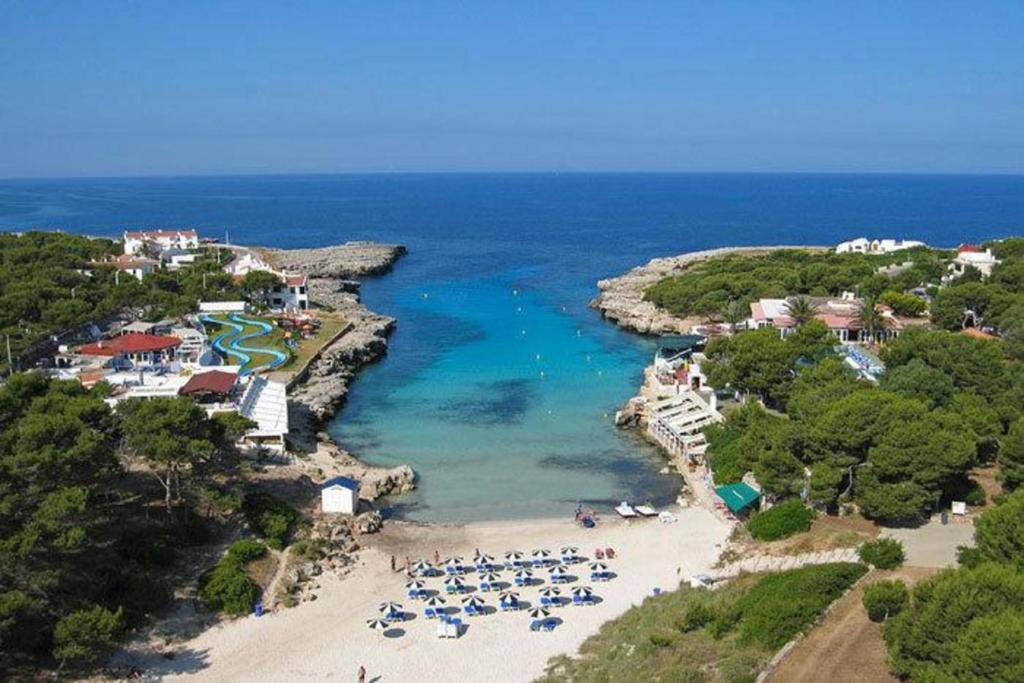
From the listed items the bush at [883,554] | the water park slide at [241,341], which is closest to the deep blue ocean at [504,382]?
the water park slide at [241,341]

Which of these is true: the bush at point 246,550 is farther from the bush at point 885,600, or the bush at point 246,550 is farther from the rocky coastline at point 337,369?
the bush at point 885,600

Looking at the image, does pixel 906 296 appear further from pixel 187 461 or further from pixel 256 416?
pixel 187 461

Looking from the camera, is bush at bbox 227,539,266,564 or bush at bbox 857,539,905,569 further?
bush at bbox 227,539,266,564

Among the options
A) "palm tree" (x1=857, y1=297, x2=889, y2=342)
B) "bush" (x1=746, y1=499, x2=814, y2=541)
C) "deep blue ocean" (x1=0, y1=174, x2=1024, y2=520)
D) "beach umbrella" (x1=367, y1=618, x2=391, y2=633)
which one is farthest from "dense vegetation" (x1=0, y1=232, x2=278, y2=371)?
"palm tree" (x1=857, y1=297, x2=889, y2=342)

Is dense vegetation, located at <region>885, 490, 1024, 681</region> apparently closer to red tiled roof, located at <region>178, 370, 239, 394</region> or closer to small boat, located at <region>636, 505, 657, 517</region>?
small boat, located at <region>636, 505, 657, 517</region>

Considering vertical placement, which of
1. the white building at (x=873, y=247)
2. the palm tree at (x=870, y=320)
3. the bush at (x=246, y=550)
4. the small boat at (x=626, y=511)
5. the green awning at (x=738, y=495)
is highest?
the white building at (x=873, y=247)

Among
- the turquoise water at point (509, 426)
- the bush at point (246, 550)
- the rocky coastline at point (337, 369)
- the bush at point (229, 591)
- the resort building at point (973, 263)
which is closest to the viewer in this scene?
the bush at point (229, 591)

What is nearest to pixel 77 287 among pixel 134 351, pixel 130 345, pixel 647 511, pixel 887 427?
pixel 130 345

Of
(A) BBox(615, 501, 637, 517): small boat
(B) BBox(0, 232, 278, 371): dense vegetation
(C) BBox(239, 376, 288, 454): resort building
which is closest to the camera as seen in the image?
(A) BBox(615, 501, 637, 517): small boat
